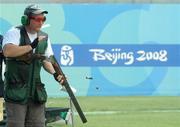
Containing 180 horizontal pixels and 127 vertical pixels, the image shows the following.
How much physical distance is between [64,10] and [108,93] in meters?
2.81

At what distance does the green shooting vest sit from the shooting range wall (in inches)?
487

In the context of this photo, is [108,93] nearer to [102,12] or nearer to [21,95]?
[102,12]

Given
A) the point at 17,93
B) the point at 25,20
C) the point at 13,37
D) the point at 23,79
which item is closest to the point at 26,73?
the point at 23,79

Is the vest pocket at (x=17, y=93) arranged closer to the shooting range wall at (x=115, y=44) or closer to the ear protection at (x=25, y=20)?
the ear protection at (x=25, y=20)

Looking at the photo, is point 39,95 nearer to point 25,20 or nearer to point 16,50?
point 16,50

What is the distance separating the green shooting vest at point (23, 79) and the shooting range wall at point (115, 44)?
487 inches

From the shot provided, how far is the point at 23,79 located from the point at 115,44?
13.2 metres

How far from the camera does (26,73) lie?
19.4ft

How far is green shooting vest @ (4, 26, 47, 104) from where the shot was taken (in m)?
5.91

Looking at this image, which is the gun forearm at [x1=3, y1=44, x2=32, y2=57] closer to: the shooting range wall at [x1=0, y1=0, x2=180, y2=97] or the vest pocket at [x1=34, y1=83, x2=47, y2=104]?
the vest pocket at [x1=34, y1=83, x2=47, y2=104]

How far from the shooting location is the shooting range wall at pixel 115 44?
61.2 ft

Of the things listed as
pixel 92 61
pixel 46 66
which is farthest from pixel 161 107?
pixel 46 66

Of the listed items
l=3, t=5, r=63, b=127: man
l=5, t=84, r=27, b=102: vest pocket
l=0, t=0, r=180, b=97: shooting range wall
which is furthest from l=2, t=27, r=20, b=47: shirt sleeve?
l=0, t=0, r=180, b=97: shooting range wall

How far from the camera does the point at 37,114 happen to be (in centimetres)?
597
